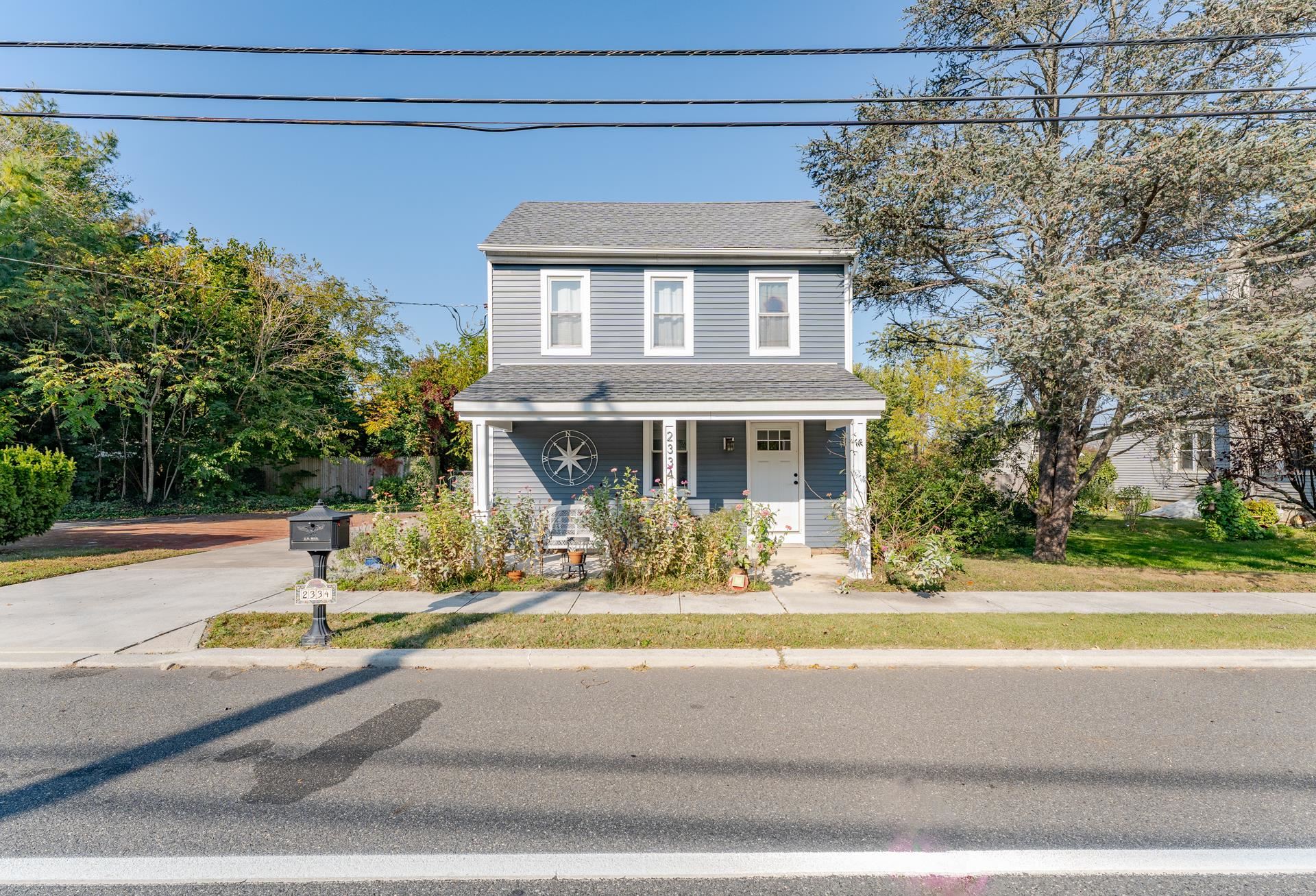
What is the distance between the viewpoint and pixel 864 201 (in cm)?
1005

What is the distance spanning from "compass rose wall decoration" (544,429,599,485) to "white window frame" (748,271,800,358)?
3.77 metres

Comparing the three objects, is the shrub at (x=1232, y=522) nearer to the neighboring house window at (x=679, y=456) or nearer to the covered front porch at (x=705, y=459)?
the covered front porch at (x=705, y=459)

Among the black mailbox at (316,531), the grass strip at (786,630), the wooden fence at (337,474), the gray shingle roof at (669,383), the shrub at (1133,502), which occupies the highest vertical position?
the gray shingle roof at (669,383)

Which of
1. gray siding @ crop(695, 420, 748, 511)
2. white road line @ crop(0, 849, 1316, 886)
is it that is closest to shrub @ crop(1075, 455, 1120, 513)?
gray siding @ crop(695, 420, 748, 511)

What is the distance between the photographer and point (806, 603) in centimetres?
728

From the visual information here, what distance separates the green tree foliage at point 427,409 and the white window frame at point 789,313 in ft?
45.6

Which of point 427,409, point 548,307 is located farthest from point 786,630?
point 427,409

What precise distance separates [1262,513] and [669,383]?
48.2 ft

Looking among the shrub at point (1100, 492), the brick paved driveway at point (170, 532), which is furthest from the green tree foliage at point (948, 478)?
the brick paved driveway at point (170, 532)

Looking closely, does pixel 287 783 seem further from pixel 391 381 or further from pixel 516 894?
pixel 391 381

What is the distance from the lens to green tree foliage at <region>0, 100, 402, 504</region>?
680 inches

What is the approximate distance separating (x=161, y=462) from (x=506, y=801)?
24112 millimetres

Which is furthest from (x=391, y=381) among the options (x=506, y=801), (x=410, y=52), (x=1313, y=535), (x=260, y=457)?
(x=1313, y=535)

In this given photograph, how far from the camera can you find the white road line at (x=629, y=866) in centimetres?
254
